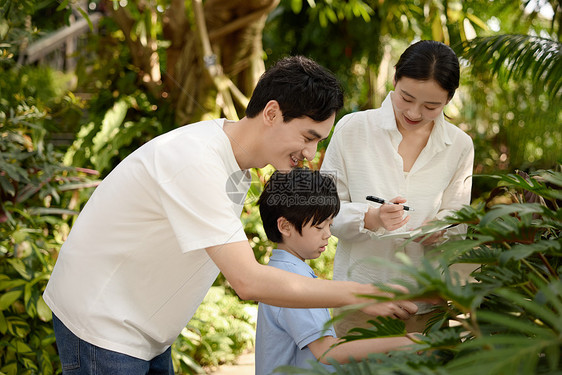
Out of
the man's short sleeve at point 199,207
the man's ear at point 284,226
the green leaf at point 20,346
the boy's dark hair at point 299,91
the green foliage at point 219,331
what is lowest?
the green foliage at point 219,331

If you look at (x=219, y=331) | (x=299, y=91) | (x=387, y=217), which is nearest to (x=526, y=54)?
(x=387, y=217)

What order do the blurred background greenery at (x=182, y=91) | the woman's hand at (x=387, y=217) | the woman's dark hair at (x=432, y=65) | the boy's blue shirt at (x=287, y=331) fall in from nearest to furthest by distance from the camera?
the boy's blue shirt at (x=287, y=331), the woman's hand at (x=387, y=217), the woman's dark hair at (x=432, y=65), the blurred background greenery at (x=182, y=91)

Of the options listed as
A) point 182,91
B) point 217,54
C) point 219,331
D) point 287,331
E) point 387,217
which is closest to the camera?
point 287,331

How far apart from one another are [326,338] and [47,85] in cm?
505

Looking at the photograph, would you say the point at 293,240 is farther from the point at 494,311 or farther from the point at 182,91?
the point at 182,91

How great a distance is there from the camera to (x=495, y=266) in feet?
3.67

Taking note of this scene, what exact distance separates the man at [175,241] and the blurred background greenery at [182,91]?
0.63m

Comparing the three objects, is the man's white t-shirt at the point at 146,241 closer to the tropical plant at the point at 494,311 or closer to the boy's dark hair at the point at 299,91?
the boy's dark hair at the point at 299,91

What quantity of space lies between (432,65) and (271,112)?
25.0 inches

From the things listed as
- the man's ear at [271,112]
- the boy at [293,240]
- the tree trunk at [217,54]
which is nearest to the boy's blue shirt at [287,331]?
the boy at [293,240]

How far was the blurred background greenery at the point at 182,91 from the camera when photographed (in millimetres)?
2623

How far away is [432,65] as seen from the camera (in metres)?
1.75

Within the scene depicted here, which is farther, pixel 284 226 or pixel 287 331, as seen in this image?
pixel 284 226

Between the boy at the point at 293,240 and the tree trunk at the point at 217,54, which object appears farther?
the tree trunk at the point at 217,54
